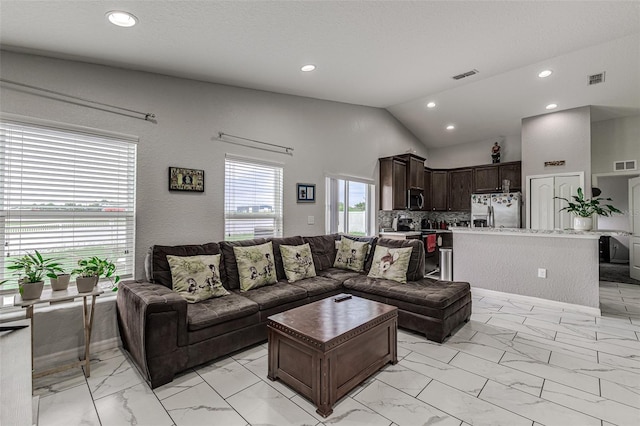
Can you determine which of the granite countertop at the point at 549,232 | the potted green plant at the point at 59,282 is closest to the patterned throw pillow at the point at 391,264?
the granite countertop at the point at 549,232

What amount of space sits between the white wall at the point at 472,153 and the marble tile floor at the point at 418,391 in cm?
463

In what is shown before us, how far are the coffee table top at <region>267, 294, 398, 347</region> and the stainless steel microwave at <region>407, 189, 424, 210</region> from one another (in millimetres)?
4108

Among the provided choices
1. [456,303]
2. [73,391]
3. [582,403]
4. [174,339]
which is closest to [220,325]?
[174,339]

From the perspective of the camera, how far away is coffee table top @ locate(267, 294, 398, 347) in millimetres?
2031

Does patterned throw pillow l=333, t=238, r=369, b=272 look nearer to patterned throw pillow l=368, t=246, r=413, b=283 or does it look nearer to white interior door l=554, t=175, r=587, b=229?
patterned throw pillow l=368, t=246, r=413, b=283

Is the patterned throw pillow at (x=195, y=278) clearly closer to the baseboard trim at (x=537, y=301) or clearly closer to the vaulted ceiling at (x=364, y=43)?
the vaulted ceiling at (x=364, y=43)

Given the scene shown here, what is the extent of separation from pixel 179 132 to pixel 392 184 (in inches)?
158

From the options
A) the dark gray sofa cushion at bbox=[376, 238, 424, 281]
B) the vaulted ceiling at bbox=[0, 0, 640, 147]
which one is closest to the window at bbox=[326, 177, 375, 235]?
the vaulted ceiling at bbox=[0, 0, 640, 147]

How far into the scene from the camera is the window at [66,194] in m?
2.42

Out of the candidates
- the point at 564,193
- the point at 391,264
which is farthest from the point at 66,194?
the point at 564,193

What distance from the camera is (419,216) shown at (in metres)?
7.36

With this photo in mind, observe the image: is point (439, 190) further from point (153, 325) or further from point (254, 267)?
point (153, 325)

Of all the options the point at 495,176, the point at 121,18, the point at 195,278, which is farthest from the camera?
the point at 495,176

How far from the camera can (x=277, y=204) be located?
4332 mm
